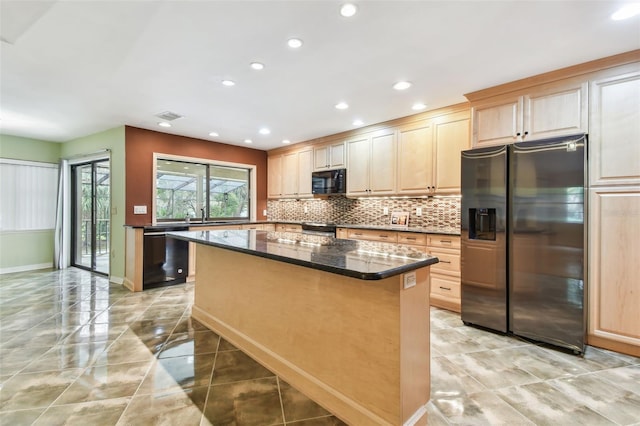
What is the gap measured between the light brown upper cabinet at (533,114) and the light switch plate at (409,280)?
2200 mm

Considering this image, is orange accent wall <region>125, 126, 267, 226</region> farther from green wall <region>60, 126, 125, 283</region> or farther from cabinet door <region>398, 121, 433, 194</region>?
cabinet door <region>398, 121, 433, 194</region>

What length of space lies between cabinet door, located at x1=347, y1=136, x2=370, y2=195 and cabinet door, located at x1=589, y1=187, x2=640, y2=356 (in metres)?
2.69

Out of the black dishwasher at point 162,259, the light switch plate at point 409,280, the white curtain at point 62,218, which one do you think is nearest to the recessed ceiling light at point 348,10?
the light switch plate at point 409,280

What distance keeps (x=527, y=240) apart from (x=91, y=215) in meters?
6.94

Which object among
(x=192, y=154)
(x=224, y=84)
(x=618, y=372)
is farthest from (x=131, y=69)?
(x=618, y=372)

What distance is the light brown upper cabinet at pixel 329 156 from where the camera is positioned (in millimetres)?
4980

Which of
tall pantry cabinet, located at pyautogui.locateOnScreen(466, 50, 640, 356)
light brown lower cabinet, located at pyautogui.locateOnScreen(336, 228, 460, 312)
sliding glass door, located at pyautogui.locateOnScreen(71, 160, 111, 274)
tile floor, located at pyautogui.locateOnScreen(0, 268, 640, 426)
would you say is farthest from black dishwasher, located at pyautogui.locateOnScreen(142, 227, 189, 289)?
tall pantry cabinet, located at pyautogui.locateOnScreen(466, 50, 640, 356)

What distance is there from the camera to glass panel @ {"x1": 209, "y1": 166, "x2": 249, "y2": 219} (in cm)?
578

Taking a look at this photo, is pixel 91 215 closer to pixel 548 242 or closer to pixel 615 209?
pixel 548 242

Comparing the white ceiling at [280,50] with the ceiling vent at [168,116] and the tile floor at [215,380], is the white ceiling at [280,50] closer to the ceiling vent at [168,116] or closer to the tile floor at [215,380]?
the ceiling vent at [168,116]

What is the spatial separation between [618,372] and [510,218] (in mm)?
1344

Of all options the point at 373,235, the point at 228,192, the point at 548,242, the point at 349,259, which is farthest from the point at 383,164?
the point at 228,192

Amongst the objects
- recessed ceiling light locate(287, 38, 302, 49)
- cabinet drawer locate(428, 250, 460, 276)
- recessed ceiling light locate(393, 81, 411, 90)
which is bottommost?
cabinet drawer locate(428, 250, 460, 276)

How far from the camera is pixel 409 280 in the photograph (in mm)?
1485
